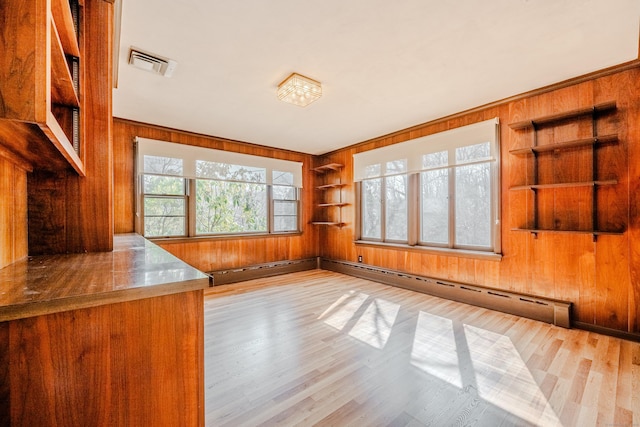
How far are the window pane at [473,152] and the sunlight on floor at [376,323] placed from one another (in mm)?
2104

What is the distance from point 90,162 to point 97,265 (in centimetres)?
88

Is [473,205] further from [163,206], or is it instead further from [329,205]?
[163,206]

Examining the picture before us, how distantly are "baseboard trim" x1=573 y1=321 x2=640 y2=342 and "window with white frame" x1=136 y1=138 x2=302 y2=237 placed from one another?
4421 millimetres

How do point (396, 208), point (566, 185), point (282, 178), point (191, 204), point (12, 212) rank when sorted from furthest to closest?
1. point (282, 178)
2. point (396, 208)
3. point (191, 204)
4. point (566, 185)
5. point (12, 212)

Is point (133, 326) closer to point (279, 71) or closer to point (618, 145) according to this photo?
point (279, 71)

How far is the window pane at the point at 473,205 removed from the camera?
356cm

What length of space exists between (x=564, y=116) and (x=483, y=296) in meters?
2.18

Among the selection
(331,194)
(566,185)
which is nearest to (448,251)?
(566,185)

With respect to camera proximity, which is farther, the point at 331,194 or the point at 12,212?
the point at 331,194

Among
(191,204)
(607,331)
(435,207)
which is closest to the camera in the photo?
(607,331)

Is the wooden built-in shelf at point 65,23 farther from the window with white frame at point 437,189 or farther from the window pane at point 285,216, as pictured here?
the window pane at point 285,216

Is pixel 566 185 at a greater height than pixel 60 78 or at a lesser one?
lesser

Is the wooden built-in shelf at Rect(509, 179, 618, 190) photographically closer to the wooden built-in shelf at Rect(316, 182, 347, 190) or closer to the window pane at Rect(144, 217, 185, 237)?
the wooden built-in shelf at Rect(316, 182, 347, 190)

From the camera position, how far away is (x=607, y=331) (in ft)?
8.80
